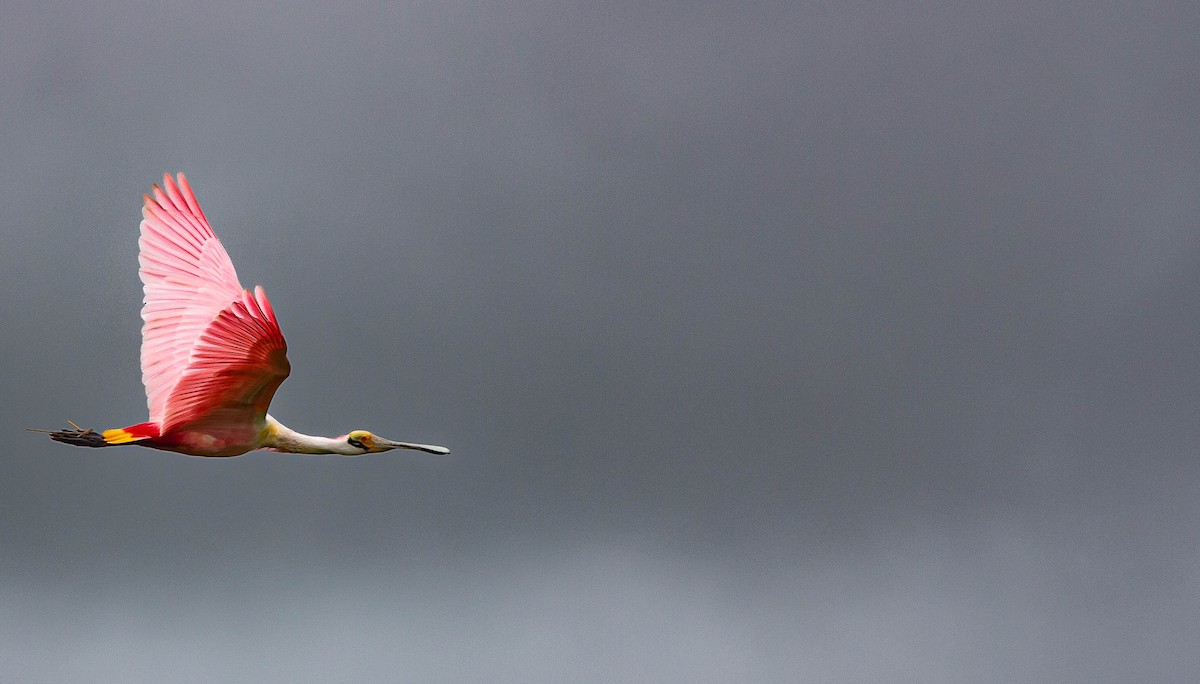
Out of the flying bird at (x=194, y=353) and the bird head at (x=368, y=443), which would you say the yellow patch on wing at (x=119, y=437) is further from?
the bird head at (x=368, y=443)

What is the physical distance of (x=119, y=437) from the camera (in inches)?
939

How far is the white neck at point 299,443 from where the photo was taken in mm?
25875

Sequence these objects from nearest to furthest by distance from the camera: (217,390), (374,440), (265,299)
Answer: (265,299) → (217,390) → (374,440)

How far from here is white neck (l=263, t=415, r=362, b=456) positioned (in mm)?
25875

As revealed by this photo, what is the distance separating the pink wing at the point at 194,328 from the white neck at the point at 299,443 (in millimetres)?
1081

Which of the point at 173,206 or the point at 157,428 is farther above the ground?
the point at 173,206

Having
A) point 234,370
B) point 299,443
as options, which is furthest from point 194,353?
point 299,443

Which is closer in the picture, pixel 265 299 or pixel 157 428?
pixel 265 299

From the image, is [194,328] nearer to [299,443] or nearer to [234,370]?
[234,370]

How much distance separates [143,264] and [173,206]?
98cm

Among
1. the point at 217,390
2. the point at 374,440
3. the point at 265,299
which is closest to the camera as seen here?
the point at 265,299

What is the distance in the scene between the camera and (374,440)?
25.9 m

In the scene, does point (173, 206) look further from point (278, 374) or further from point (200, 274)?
point (278, 374)

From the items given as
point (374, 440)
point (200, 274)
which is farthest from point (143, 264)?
point (374, 440)
